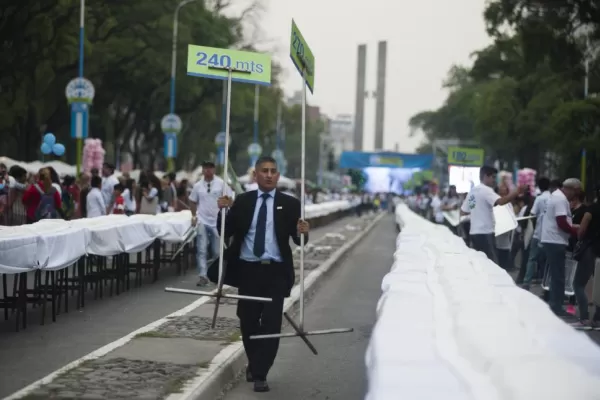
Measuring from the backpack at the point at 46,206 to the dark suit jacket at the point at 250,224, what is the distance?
10.7m

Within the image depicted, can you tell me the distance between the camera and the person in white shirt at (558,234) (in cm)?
1538

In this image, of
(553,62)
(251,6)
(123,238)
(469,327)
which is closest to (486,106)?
(251,6)

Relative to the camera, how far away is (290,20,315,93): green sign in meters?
11.0

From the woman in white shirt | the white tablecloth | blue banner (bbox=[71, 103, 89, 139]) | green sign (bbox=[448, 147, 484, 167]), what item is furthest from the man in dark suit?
blue banner (bbox=[71, 103, 89, 139])

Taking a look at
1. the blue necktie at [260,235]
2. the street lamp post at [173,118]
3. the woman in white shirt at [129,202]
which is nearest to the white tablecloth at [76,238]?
the blue necktie at [260,235]

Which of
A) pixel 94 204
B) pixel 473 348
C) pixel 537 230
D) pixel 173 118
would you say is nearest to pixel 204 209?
pixel 94 204

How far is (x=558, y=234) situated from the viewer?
1556 cm

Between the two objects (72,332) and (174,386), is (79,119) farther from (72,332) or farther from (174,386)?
(174,386)

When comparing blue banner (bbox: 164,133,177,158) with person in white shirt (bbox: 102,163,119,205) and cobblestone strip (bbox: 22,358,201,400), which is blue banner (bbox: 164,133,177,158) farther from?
cobblestone strip (bbox: 22,358,201,400)

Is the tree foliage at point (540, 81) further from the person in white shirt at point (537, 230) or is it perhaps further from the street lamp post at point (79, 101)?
the person in white shirt at point (537, 230)

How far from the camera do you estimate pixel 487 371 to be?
5.90 m

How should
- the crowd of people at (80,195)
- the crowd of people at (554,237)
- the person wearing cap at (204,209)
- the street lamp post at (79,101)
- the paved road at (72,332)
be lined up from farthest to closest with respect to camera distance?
the street lamp post at (79,101) → the crowd of people at (80,195) → the person wearing cap at (204,209) → the crowd of people at (554,237) → the paved road at (72,332)

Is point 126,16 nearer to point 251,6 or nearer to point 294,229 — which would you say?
point 251,6

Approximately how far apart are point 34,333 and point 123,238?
13.5 ft
